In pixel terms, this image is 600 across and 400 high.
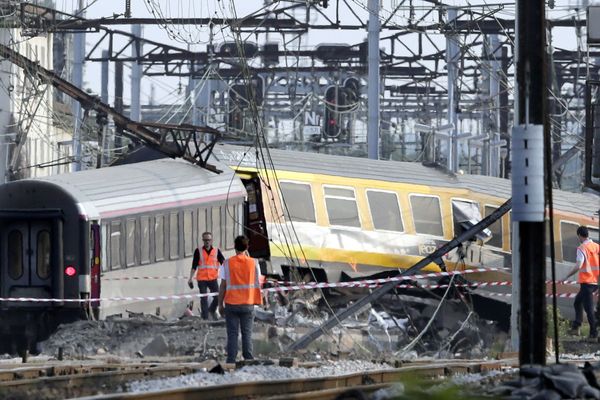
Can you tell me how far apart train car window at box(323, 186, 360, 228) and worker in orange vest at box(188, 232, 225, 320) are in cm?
430

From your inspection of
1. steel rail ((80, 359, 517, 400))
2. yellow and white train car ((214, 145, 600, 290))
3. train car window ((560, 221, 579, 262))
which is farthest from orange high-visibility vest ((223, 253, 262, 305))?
train car window ((560, 221, 579, 262))

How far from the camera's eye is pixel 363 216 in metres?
31.5

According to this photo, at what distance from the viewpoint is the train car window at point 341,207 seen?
3109 centimetres

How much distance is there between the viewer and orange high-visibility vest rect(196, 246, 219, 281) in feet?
87.9

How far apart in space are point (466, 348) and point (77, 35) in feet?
96.6

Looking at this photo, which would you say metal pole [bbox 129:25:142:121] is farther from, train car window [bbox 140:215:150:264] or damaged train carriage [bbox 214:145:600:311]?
train car window [bbox 140:215:150:264]

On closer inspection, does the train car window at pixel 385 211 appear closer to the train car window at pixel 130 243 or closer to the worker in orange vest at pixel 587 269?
the worker in orange vest at pixel 587 269

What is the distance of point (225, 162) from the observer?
30.9 metres

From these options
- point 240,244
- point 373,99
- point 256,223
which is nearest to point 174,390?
point 240,244

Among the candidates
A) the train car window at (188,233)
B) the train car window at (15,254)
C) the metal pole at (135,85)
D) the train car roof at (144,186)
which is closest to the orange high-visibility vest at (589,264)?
the train car roof at (144,186)

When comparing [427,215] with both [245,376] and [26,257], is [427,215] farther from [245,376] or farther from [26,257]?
[245,376]

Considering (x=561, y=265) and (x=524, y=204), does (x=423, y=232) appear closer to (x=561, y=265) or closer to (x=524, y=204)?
(x=561, y=265)

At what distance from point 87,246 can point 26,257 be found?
4.02 ft

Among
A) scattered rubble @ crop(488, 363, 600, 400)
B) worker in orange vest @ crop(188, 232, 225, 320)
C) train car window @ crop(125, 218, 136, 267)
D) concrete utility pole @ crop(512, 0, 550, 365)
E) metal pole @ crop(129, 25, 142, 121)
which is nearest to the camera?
scattered rubble @ crop(488, 363, 600, 400)
